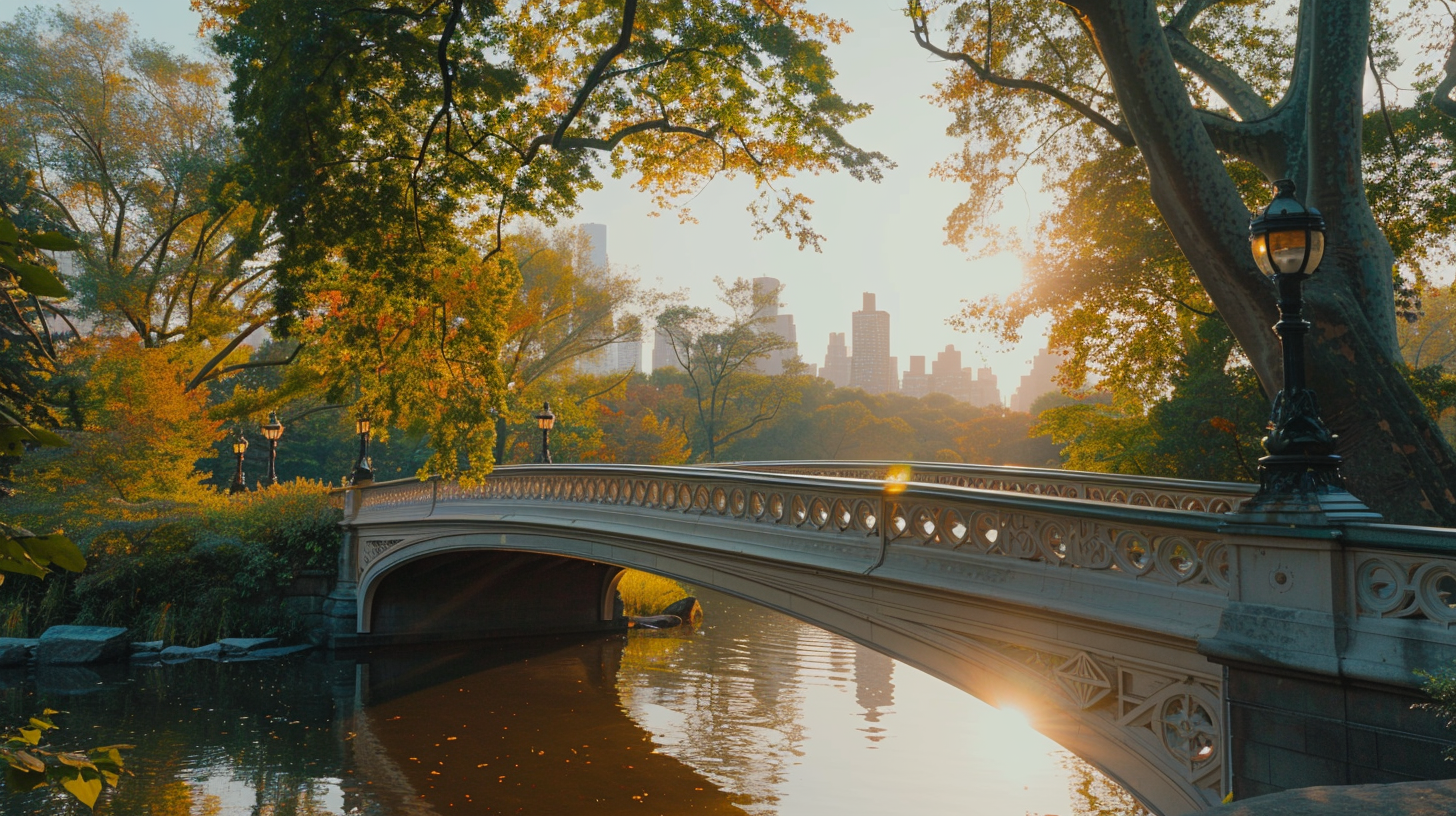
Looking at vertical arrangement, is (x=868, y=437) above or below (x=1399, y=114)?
below

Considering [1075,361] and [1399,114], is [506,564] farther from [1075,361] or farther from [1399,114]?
[1399,114]

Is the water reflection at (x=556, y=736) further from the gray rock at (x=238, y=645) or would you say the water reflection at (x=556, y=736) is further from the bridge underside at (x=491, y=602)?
the bridge underside at (x=491, y=602)

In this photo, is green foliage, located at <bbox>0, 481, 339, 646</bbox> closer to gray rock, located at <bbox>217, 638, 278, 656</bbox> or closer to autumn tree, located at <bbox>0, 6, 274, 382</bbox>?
gray rock, located at <bbox>217, 638, 278, 656</bbox>

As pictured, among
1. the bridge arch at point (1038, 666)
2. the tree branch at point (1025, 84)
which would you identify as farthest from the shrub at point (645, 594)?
the tree branch at point (1025, 84)

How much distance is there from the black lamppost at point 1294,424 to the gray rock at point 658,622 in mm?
21332

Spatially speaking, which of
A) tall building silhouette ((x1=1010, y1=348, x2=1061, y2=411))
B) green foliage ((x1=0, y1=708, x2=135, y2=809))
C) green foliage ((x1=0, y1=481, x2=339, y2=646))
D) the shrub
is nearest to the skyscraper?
tall building silhouette ((x1=1010, y1=348, x2=1061, y2=411))

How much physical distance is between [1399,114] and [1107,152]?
190 inches

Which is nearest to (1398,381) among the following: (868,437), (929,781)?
(929,781)

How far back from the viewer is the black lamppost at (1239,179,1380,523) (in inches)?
203

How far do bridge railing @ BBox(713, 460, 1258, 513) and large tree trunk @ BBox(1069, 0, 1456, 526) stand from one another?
52.0 inches

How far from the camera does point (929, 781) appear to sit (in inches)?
468

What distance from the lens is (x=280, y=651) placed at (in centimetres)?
2212

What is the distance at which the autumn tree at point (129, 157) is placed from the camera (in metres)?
27.6

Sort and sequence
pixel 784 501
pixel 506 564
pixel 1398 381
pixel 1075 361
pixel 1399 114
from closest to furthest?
1. pixel 1398 381
2. pixel 784 501
3. pixel 1399 114
4. pixel 1075 361
5. pixel 506 564
